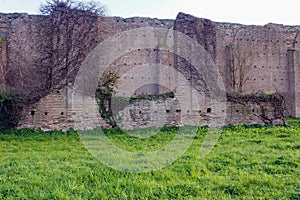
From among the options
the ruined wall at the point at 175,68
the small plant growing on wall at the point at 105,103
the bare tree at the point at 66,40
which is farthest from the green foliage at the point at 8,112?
A: the small plant growing on wall at the point at 105,103

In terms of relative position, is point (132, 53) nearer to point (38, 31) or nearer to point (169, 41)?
point (169, 41)

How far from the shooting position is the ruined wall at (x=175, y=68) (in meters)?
10.6

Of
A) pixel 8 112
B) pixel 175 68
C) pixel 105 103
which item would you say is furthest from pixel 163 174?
pixel 175 68

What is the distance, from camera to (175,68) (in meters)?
12.0

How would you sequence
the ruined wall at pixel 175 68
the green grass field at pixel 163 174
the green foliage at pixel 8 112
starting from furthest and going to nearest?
the ruined wall at pixel 175 68, the green foliage at pixel 8 112, the green grass field at pixel 163 174

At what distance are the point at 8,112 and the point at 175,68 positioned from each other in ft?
18.8

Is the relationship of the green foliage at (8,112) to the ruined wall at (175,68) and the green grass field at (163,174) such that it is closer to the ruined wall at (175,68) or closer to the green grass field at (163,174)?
the ruined wall at (175,68)

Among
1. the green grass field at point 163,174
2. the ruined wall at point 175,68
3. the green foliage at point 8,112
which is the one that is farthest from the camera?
the ruined wall at point 175,68

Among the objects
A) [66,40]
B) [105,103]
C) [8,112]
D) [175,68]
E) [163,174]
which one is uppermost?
[66,40]

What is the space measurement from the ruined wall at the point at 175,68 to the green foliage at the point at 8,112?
28 cm

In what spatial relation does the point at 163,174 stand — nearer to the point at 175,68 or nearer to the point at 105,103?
the point at 105,103

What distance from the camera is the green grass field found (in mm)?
4684

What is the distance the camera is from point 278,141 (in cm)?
829

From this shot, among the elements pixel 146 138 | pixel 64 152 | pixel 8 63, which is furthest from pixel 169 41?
pixel 64 152
